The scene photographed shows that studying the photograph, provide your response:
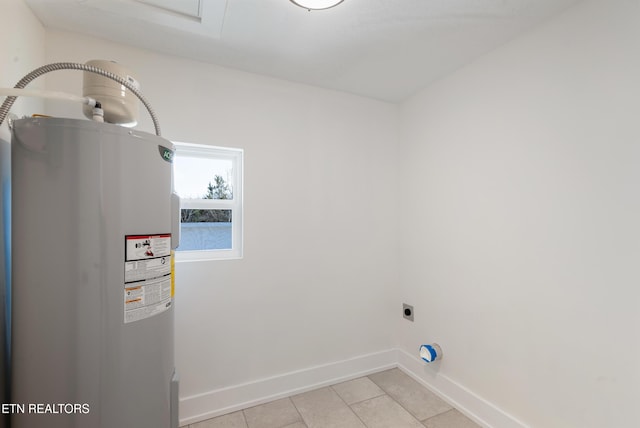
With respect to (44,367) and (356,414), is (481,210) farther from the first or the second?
(44,367)

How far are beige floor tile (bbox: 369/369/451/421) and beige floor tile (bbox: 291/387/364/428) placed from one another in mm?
372

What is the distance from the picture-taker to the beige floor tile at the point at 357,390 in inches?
78.9

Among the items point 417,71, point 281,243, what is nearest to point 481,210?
point 417,71

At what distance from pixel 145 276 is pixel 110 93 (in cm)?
75

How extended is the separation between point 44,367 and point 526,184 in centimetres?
217

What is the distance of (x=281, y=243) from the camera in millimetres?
2068

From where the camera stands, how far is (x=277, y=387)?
201cm

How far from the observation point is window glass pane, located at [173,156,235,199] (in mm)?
1933

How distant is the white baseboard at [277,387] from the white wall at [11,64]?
103 centimetres

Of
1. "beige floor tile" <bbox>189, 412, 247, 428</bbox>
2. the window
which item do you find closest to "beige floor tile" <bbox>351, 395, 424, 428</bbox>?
"beige floor tile" <bbox>189, 412, 247, 428</bbox>
